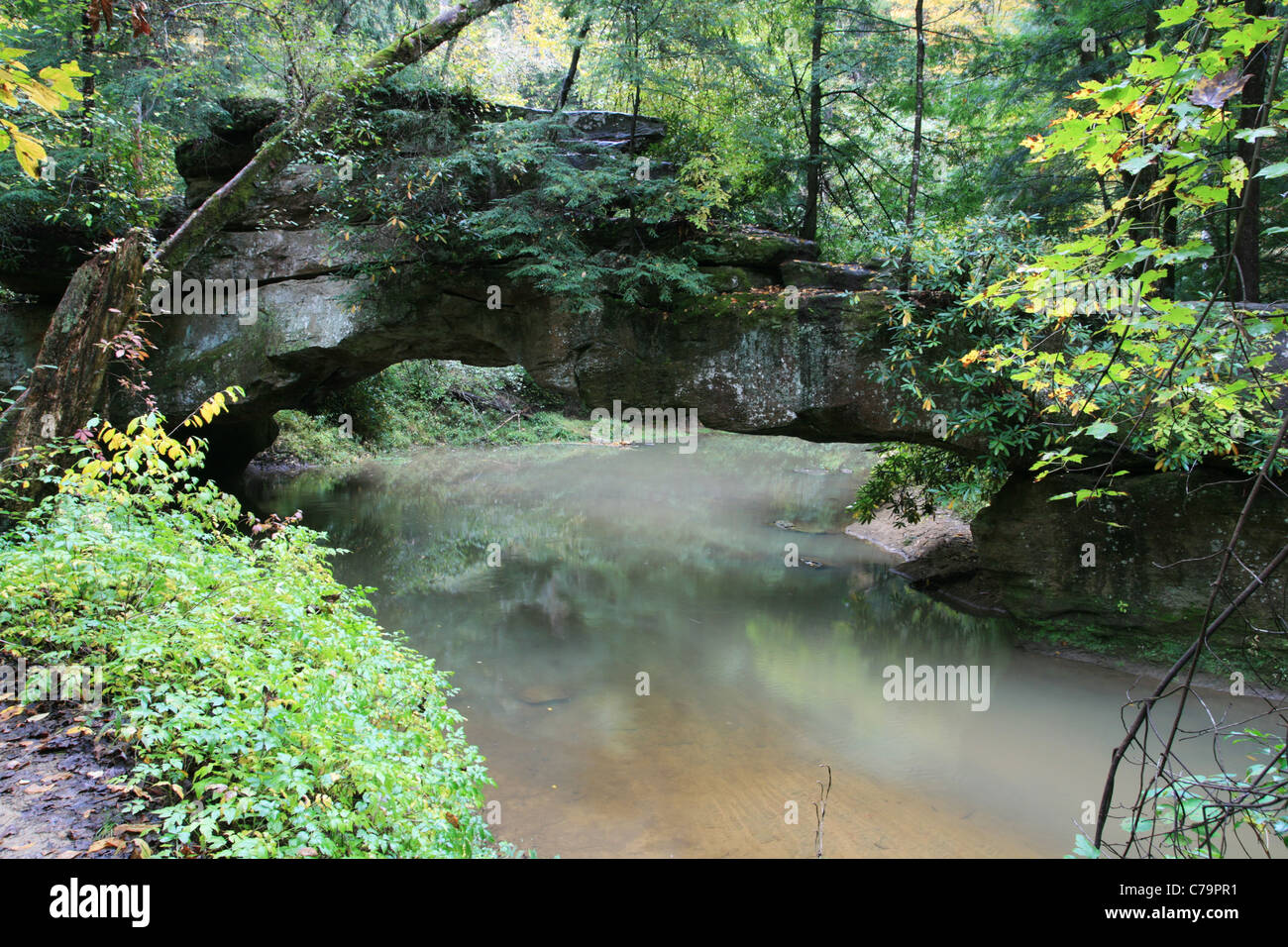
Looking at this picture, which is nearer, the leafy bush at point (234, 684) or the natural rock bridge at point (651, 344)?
the leafy bush at point (234, 684)

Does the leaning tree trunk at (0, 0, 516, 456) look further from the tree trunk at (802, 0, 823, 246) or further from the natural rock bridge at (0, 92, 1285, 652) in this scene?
the tree trunk at (802, 0, 823, 246)

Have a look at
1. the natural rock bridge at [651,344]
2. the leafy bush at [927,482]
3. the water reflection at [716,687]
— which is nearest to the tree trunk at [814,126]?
the natural rock bridge at [651,344]

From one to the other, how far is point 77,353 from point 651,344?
556cm

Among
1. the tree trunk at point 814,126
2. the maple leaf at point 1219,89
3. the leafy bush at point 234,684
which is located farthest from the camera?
the tree trunk at point 814,126

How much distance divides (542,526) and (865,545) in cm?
561

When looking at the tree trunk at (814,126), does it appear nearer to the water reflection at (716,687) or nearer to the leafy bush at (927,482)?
the leafy bush at (927,482)

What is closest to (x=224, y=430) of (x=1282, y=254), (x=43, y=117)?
(x=43, y=117)

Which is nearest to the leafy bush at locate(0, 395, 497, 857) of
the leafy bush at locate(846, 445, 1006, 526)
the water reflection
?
the water reflection

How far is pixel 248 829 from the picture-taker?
2283 mm

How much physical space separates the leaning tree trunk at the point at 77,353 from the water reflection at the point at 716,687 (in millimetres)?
3615

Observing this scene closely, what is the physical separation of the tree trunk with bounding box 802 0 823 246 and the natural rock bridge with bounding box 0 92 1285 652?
727 millimetres

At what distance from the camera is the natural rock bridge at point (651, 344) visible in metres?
7.87
